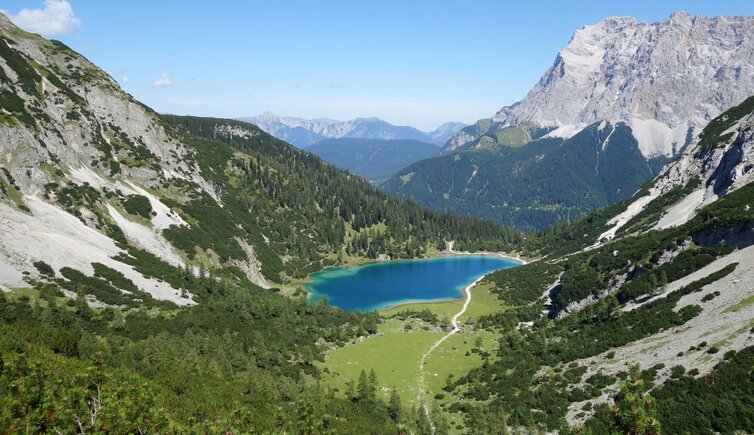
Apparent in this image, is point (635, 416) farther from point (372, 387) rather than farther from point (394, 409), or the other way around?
point (372, 387)

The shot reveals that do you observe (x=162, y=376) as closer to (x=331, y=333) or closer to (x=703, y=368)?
(x=331, y=333)

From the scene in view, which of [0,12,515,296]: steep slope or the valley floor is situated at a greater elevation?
[0,12,515,296]: steep slope

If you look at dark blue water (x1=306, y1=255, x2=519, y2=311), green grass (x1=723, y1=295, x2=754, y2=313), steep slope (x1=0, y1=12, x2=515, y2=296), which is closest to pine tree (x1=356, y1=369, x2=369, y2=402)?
steep slope (x1=0, y1=12, x2=515, y2=296)

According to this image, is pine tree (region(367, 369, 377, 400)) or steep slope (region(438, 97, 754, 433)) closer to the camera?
steep slope (region(438, 97, 754, 433))

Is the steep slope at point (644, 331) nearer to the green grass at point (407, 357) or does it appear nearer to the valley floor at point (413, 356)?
the valley floor at point (413, 356)

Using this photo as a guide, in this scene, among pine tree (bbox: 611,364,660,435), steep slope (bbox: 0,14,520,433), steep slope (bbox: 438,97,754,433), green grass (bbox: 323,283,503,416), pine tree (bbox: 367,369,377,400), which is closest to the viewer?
pine tree (bbox: 611,364,660,435)

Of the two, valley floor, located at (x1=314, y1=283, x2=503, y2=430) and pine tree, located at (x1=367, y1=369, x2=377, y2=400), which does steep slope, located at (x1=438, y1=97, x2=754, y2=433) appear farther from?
pine tree, located at (x1=367, y1=369, x2=377, y2=400)

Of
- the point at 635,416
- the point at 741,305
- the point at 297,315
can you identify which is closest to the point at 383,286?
the point at 297,315

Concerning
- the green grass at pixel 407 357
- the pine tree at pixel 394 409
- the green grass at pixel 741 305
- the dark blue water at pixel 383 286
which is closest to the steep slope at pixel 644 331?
the green grass at pixel 741 305

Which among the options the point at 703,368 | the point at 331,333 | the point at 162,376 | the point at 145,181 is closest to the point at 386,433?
the point at 162,376
